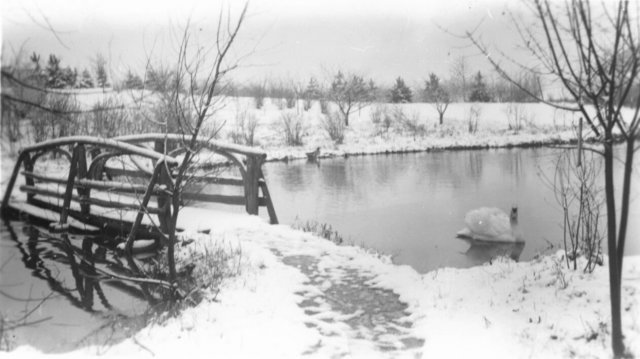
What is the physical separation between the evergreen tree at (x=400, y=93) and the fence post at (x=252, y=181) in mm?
46424

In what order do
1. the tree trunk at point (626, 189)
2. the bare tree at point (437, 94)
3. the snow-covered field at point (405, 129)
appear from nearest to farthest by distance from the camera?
the tree trunk at point (626, 189) → the snow-covered field at point (405, 129) → the bare tree at point (437, 94)

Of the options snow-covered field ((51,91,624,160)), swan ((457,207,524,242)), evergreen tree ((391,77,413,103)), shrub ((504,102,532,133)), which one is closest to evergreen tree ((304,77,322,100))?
snow-covered field ((51,91,624,160))

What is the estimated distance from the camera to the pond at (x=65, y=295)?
522 centimetres

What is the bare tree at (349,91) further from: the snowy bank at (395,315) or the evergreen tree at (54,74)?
the snowy bank at (395,315)

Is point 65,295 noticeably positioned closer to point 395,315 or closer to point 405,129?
point 395,315

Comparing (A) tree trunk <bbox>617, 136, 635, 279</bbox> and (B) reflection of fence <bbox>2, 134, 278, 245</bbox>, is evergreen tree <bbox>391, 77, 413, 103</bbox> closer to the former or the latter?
(B) reflection of fence <bbox>2, 134, 278, 245</bbox>

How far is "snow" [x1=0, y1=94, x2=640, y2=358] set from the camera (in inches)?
163

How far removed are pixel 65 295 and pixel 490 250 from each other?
708 cm

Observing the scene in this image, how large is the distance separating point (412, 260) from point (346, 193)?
7887 mm

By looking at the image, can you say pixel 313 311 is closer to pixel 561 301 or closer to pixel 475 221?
pixel 561 301

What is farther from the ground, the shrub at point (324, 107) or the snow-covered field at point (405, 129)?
the shrub at point (324, 107)

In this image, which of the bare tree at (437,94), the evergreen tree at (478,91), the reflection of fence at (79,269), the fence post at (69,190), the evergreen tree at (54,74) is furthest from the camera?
the evergreen tree at (478,91)

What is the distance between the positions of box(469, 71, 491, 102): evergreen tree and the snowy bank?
4767 centimetres

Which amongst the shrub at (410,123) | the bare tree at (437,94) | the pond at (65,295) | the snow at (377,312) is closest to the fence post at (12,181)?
the pond at (65,295)
